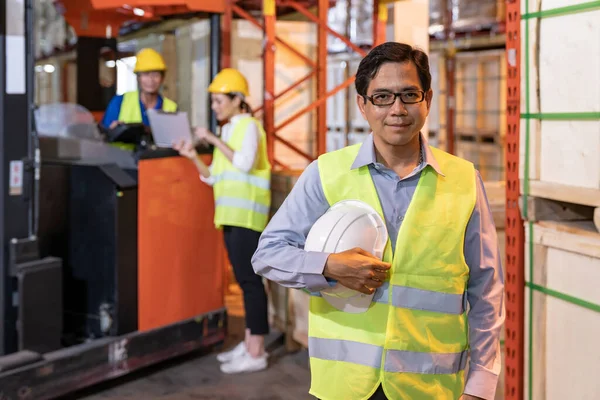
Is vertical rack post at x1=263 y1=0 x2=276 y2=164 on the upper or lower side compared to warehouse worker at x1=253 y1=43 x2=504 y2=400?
upper

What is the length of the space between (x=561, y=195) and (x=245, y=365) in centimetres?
310

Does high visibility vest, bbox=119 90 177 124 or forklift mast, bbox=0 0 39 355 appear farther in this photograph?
high visibility vest, bbox=119 90 177 124

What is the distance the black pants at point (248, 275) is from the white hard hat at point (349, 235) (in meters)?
3.32

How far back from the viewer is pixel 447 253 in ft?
8.12

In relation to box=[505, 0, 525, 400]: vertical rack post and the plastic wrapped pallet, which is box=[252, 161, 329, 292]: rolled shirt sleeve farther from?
the plastic wrapped pallet

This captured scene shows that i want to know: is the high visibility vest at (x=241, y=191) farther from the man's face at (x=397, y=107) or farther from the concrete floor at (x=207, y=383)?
the man's face at (x=397, y=107)

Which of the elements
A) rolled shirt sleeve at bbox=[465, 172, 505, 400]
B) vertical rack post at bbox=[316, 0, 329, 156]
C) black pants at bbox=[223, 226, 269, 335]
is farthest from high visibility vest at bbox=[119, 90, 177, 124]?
rolled shirt sleeve at bbox=[465, 172, 505, 400]

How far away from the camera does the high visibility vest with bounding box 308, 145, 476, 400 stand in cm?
246

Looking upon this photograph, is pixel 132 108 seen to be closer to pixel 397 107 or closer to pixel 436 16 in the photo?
pixel 397 107

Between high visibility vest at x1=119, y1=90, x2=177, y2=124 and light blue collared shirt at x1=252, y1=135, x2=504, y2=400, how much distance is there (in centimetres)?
407

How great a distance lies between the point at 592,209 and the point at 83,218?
334cm

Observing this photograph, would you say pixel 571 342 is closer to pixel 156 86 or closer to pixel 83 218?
pixel 83 218

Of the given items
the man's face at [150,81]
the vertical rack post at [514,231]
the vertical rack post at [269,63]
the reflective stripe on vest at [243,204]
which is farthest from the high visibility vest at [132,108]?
the vertical rack post at [514,231]

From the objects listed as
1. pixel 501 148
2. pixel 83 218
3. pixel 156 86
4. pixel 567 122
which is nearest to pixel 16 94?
pixel 83 218
